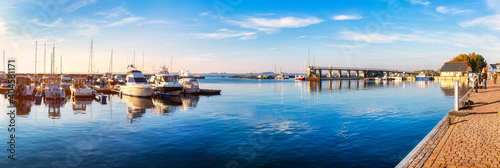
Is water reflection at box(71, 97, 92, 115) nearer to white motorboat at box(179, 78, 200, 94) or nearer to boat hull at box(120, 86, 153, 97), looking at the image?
boat hull at box(120, 86, 153, 97)

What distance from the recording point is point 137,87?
4434 cm

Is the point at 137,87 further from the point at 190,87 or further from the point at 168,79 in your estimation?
the point at 190,87

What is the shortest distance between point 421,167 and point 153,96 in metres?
41.4

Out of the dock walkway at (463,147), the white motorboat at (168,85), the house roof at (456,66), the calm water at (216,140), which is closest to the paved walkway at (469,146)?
the dock walkway at (463,147)

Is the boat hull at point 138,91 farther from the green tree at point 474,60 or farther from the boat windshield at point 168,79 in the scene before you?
the green tree at point 474,60

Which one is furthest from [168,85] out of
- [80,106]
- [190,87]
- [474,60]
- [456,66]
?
[474,60]

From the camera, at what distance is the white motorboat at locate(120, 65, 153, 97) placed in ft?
144

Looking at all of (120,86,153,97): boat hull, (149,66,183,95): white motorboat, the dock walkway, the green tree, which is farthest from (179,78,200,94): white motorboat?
the green tree

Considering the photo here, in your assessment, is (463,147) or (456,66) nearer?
(463,147)

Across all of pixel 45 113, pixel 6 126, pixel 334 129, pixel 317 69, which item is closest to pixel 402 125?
pixel 334 129

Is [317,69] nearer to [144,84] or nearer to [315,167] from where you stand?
[144,84]

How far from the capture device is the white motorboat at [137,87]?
144 ft

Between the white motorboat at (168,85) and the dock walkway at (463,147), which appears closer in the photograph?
the dock walkway at (463,147)

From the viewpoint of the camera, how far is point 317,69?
17188 cm
